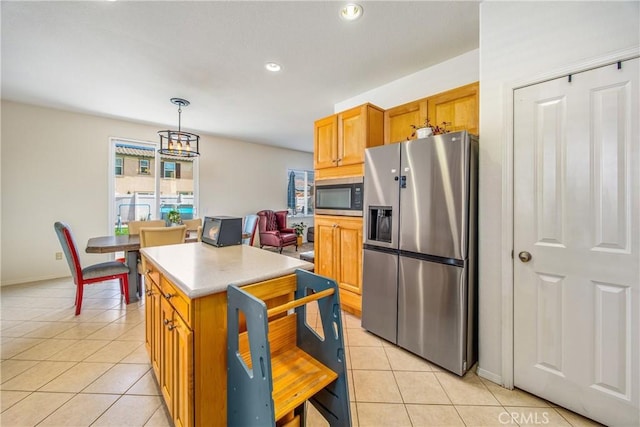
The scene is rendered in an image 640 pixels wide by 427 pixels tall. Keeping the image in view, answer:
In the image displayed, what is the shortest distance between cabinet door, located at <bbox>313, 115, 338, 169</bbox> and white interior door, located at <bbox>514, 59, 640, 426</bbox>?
1.62 meters

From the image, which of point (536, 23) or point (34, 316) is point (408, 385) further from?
point (34, 316)

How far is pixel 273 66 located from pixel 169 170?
358cm

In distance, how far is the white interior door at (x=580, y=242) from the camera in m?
1.34

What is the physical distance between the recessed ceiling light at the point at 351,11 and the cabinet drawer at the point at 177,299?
210 centimetres

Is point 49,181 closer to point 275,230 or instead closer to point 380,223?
point 275,230

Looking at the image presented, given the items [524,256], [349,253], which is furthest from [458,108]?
[349,253]

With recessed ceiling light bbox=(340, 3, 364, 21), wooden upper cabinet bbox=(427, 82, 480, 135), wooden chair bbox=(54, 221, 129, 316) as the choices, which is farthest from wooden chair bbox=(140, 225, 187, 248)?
wooden upper cabinet bbox=(427, 82, 480, 135)

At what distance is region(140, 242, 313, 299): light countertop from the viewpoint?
1070mm

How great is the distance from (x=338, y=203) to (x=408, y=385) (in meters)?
1.69

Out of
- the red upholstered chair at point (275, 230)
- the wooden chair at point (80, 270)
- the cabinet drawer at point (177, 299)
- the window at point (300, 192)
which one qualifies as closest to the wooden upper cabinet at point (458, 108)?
the cabinet drawer at point (177, 299)

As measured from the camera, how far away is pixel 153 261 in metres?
1.47

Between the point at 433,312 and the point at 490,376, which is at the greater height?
the point at 433,312

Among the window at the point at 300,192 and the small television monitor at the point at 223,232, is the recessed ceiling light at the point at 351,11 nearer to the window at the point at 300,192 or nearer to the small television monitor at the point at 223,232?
the small television monitor at the point at 223,232

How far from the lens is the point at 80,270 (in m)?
2.72
